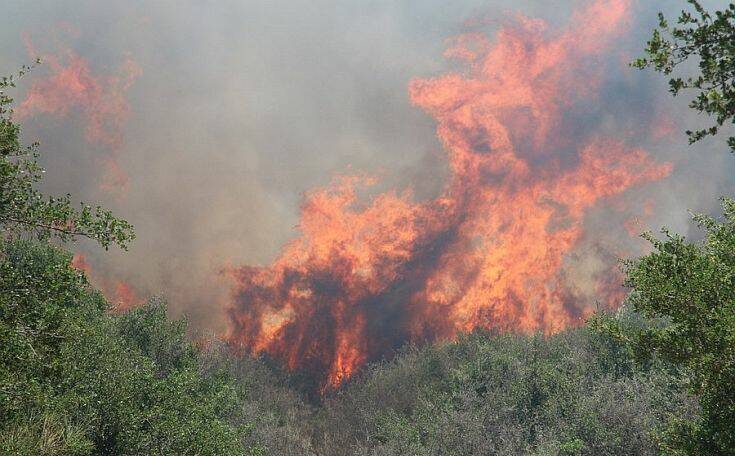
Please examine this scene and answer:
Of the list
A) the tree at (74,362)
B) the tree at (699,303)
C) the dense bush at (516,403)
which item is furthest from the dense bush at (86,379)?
the dense bush at (516,403)

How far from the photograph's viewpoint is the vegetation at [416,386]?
13.2 metres

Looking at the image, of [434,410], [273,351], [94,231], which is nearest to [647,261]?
[94,231]

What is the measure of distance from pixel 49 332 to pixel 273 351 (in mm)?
182168

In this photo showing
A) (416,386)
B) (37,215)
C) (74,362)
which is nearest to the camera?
(37,215)

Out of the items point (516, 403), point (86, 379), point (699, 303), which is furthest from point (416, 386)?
point (699, 303)

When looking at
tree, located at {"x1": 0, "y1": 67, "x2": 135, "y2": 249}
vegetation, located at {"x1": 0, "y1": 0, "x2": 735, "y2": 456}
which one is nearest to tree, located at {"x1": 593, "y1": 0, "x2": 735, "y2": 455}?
vegetation, located at {"x1": 0, "y1": 0, "x2": 735, "y2": 456}

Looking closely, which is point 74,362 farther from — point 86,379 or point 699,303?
point 699,303

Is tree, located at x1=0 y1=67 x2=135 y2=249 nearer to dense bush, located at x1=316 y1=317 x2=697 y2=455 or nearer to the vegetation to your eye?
the vegetation

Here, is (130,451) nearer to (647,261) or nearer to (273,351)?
(647,261)

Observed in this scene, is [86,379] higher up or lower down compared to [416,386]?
lower down

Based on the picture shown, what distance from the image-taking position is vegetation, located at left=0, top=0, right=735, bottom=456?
13.2m

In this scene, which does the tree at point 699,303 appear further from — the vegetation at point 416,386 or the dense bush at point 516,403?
the dense bush at point 516,403

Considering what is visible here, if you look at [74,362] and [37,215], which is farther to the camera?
[74,362]

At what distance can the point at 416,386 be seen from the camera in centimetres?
10806
